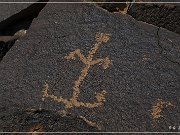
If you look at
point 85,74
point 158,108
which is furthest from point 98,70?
point 158,108

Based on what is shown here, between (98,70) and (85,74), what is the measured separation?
6 centimetres

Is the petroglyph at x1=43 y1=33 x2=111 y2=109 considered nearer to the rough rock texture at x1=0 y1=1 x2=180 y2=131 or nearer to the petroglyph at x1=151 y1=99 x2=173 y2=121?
the rough rock texture at x1=0 y1=1 x2=180 y2=131

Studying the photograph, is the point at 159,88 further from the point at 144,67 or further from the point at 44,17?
the point at 44,17

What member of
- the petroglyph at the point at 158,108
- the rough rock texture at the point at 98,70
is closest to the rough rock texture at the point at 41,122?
the rough rock texture at the point at 98,70

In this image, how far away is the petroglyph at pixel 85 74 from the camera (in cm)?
174

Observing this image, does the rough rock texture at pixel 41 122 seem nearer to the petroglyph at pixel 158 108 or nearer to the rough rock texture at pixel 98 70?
the rough rock texture at pixel 98 70

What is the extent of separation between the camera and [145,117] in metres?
1.68

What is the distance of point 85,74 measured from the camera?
6.00 feet

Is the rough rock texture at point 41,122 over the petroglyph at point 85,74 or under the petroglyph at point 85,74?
under

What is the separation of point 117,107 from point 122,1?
590 millimetres

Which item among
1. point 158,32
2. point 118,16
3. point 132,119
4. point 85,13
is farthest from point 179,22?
point 132,119

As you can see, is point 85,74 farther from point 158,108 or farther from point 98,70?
point 158,108

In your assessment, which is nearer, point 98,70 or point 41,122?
point 41,122

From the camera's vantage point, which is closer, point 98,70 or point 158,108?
point 158,108
